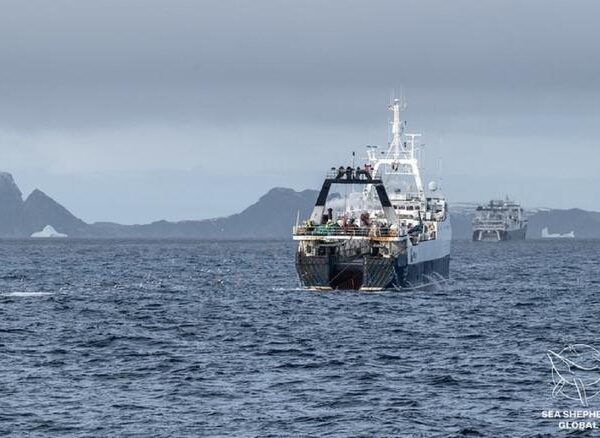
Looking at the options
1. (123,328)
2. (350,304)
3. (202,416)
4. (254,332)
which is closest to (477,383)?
(202,416)

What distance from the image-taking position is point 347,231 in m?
94.4

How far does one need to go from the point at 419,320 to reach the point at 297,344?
568 inches

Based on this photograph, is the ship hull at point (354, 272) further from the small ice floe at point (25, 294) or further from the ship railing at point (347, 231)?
the small ice floe at point (25, 294)

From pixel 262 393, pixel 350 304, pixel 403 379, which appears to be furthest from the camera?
pixel 350 304

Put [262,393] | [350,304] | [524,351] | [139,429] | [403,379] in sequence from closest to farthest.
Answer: [139,429] → [262,393] → [403,379] → [524,351] → [350,304]

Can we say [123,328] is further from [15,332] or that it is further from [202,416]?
[202,416]

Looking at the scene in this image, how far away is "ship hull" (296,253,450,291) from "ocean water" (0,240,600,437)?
124 cm

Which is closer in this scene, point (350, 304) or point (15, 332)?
point (15, 332)

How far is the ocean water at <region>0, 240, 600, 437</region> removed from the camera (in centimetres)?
4294

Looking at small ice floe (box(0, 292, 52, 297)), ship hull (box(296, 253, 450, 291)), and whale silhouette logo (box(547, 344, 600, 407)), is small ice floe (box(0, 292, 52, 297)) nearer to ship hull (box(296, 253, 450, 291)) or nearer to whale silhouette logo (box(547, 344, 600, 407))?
ship hull (box(296, 253, 450, 291))

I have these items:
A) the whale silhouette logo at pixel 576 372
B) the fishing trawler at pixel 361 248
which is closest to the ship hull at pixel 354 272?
the fishing trawler at pixel 361 248

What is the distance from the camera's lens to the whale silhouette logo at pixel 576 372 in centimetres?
4766

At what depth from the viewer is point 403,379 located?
5125 centimetres

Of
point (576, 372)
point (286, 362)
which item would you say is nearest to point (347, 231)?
point (286, 362)
